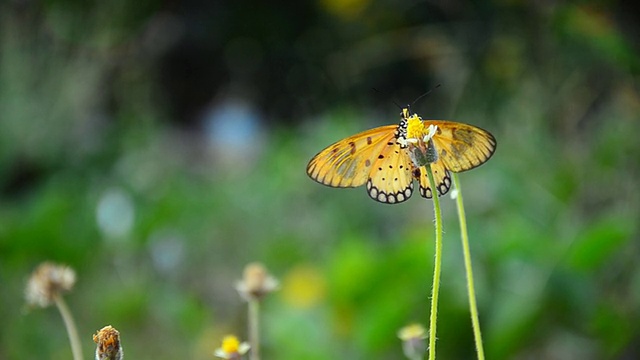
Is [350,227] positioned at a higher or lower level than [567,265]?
higher

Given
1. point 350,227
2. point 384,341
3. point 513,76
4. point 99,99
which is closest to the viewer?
point 384,341

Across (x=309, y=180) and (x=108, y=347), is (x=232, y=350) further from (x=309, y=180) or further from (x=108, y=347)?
(x=309, y=180)

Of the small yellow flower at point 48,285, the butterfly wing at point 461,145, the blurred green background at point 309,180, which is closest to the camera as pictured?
the butterfly wing at point 461,145

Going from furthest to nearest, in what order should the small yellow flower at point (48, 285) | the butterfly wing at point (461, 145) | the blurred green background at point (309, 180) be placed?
the blurred green background at point (309, 180) → the small yellow flower at point (48, 285) → the butterfly wing at point (461, 145)

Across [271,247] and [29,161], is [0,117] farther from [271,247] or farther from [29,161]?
[271,247]

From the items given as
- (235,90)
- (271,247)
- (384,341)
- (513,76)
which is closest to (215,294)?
(271,247)

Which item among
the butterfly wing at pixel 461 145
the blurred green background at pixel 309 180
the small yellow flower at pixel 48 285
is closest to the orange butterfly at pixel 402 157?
the butterfly wing at pixel 461 145

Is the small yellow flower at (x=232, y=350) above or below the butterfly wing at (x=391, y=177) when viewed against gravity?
below

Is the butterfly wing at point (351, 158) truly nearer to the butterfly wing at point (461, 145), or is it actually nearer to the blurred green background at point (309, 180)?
the butterfly wing at point (461, 145)

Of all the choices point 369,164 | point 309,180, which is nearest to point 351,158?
point 369,164
